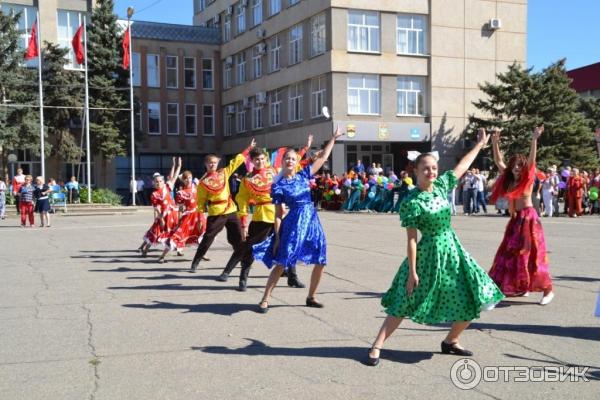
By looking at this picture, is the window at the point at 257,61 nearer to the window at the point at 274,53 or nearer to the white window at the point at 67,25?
the window at the point at 274,53

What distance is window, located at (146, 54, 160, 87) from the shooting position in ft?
163

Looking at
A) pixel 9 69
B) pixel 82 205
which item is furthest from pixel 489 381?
pixel 9 69

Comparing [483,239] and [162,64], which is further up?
[162,64]

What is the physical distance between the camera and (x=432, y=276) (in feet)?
16.9

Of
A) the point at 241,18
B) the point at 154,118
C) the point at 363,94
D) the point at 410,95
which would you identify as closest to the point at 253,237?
the point at 363,94

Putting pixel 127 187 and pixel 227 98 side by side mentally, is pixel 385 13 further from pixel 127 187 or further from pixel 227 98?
pixel 127 187

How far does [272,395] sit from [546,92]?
3316 centimetres

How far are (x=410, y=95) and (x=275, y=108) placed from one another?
9888 mm

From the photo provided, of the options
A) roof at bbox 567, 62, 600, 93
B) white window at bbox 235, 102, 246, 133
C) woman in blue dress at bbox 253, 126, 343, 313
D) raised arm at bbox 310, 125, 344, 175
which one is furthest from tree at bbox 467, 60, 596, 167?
woman in blue dress at bbox 253, 126, 343, 313

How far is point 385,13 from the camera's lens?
36.4 metres

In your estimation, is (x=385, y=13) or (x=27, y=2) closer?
(x=385, y=13)

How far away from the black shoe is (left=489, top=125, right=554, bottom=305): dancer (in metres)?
2.56

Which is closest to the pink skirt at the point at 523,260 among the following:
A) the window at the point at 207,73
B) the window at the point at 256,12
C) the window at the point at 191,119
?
the window at the point at 256,12

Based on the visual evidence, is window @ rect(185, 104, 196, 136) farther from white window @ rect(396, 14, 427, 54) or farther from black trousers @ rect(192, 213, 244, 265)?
black trousers @ rect(192, 213, 244, 265)
